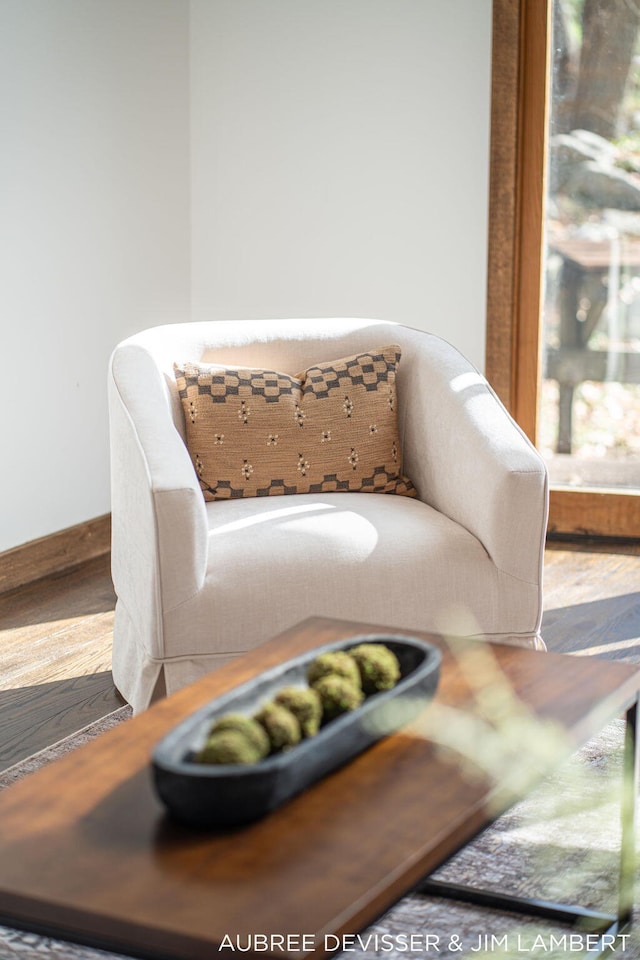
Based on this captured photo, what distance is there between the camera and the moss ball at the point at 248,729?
123 cm

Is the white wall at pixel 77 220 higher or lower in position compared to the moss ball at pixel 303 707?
higher

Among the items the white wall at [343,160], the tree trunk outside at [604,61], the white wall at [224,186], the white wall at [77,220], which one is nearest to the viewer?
the white wall at [77,220]

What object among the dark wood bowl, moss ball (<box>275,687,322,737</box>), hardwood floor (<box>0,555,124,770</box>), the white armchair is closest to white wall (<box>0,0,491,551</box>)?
hardwood floor (<box>0,555,124,770</box>)

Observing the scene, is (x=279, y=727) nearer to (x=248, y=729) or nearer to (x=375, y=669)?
(x=248, y=729)

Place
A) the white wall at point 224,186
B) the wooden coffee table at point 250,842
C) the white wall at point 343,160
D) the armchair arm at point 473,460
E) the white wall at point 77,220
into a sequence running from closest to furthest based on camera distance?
the wooden coffee table at point 250,842 → the armchair arm at point 473,460 → the white wall at point 77,220 → the white wall at point 224,186 → the white wall at point 343,160

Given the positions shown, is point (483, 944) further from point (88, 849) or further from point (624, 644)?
point (624, 644)

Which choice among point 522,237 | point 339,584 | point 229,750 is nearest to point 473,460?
point 339,584

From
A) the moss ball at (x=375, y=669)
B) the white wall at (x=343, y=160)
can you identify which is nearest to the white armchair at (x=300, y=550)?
the moss ball at (x=375, y=669)

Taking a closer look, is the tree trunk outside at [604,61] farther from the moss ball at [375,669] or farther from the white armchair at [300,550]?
the moss ball at [375,669]

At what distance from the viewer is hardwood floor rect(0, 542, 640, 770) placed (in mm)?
2535

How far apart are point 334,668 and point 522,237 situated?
2.95 metres

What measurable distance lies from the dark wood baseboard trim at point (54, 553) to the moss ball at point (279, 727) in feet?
7.77

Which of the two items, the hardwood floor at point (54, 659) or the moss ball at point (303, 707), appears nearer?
the moss ball at point (303, 707)

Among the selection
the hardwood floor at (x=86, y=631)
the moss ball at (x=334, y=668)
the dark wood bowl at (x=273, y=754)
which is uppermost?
the moss ball at (x=334, y=668)
